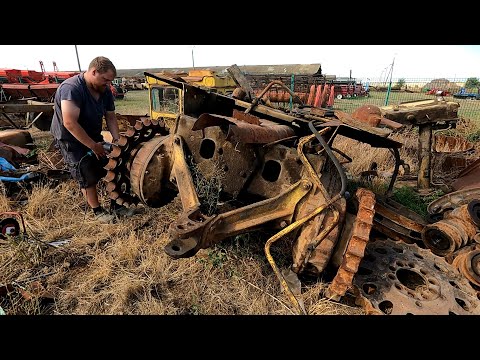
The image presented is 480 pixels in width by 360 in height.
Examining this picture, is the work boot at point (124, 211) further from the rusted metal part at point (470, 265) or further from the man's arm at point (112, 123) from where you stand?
the rusted metal part at point (470, 265)

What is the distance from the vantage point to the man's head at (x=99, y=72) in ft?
10.7

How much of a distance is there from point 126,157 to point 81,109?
773mm

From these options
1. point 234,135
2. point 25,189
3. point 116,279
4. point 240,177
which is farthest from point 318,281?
point 25,189

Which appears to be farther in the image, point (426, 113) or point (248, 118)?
point (426, 113)

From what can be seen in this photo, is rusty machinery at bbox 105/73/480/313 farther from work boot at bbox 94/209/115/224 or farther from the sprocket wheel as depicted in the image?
work boot at bbox 94/209/115/224

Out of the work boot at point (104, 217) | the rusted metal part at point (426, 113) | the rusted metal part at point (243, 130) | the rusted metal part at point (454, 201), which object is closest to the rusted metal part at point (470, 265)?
the rusted metal part at point (454, 201)

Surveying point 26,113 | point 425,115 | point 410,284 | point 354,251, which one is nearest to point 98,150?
point 354,251

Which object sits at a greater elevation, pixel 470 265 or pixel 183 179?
pixel 183 179

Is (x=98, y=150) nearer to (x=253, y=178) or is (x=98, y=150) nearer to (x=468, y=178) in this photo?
(x=253, y=178)

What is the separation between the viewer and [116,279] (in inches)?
112

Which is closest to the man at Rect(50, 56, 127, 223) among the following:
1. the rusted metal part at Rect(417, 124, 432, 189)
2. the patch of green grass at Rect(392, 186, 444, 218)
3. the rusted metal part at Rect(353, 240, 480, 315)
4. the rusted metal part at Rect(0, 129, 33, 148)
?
the rusted metal part at Rect(0, 129, 33, 148)

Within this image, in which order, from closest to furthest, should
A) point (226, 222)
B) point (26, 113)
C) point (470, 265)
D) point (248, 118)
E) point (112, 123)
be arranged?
point (226, 222) < point (470, 265) < point (248, 118) < point (112, 123) < point (26, 113)

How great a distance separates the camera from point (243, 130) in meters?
2.35

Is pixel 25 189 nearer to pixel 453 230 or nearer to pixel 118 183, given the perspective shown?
pixel 118 183
